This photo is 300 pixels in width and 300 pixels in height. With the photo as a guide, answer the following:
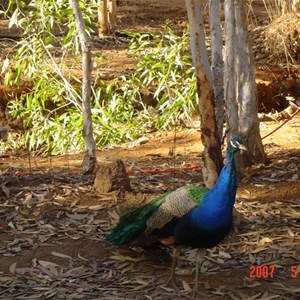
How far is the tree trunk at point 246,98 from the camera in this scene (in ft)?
23.9

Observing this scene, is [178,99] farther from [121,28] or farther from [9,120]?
[121,28]

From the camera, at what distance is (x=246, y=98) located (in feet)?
24.0

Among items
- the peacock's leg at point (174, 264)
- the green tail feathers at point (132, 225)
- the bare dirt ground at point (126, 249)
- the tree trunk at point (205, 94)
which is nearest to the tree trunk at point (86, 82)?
the bare dirt ground at point (126, 249)

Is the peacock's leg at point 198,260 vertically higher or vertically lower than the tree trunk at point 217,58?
lower

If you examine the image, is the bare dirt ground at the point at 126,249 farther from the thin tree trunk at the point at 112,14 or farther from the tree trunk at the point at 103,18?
the thin tree trunk at the point at 112,14

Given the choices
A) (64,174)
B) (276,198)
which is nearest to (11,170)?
(64,174)

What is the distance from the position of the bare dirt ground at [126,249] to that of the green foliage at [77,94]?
2.04 meters

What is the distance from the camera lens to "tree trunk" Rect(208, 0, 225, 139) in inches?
250

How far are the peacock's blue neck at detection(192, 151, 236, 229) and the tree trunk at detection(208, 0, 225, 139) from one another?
4.95ft

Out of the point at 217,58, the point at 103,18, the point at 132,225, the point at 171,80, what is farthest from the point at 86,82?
the point at 103,18

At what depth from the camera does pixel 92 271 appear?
527 centimetres

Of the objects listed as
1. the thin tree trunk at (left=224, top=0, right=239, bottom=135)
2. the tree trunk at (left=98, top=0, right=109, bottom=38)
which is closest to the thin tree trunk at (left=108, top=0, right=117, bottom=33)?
the tree trunk at (left=98, top=0, right=109, bottom=38)

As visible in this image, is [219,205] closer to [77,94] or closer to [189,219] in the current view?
[189,219]
